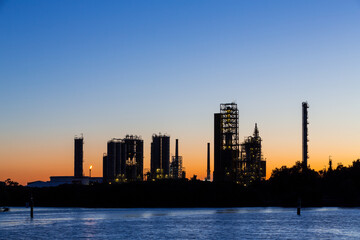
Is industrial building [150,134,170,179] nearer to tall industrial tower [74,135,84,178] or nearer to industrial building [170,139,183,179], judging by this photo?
industrial building [170,139,183,179]

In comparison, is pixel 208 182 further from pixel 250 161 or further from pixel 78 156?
pixel 78 156

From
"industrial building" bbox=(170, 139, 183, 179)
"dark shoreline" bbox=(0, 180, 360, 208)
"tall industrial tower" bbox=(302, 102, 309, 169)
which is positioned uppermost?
"tall industrial tower" bbox=(302, 102, 309, 169)

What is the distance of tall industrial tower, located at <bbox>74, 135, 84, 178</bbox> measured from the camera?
156m

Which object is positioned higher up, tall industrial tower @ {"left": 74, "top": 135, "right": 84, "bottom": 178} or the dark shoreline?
tall industrial tower @ {"left": 74, "top": 135, "right": 84, "bottom": 178}

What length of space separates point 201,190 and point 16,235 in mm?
95560

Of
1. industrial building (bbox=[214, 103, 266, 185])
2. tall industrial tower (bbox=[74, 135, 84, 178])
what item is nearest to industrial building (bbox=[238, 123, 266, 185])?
industrial building (bbox=[214, 103, 266, 185])

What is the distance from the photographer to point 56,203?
15925cm

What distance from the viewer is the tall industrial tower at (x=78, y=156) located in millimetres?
156375

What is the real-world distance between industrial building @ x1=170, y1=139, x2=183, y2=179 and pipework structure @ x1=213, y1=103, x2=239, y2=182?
81.9 ft

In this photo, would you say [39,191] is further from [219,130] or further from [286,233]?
[286,233]

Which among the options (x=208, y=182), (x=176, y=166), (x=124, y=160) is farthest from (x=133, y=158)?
(x=208, y=182)

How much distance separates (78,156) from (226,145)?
40.9 metres

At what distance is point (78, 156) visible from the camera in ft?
515

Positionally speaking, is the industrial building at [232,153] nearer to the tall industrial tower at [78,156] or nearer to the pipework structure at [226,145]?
the pipework structure at [226,145]
